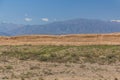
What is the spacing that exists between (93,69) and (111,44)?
18.7 metres

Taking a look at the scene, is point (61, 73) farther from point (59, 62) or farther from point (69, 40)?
point (69, 40)

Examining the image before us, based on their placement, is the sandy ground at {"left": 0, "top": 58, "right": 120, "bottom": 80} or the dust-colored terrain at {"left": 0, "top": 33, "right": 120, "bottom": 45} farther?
the dust-colored terrain at {"left": 0, "top": 33, "right": 120, "bottom": 45}

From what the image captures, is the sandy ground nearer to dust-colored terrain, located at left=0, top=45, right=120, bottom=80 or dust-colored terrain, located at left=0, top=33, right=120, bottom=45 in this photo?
dust-colored terrain, located at left=0, top=45, right=120, bottom=80

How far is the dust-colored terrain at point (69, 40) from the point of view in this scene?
62906mm

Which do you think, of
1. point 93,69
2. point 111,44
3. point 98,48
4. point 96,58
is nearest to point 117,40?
point 111,44

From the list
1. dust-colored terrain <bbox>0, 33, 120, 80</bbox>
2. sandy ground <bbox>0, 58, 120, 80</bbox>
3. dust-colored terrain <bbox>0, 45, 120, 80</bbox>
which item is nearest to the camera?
sandy ground <bbox>0, 58, 120, 80</bbox>

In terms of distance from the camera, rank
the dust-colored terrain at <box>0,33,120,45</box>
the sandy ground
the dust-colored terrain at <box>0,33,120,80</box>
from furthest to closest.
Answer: the dust-colored terrain at <box>0,33,120,45</box> → the dust-colored terrain at <box>0,33,120,80</box> → the sandy ground

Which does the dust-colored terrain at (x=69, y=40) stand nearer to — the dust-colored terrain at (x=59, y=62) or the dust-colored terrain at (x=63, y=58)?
the dust-colored terrain at (x=63, y=58)

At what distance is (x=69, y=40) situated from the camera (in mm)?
67000

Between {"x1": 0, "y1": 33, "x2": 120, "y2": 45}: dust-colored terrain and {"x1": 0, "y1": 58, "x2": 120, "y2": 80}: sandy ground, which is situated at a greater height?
{"x1": 0, "y1": 58, "x2": 120, "y2": 80}: sandy ground

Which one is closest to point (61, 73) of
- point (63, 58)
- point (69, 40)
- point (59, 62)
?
point (59, 62)

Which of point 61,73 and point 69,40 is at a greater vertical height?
point 61,73

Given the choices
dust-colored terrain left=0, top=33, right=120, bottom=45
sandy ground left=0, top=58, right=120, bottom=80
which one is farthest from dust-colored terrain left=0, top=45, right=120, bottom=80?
dust-colored terrain left=0, top=33, right=120, bottom=45

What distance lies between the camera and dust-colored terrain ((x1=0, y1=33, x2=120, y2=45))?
206 ft
